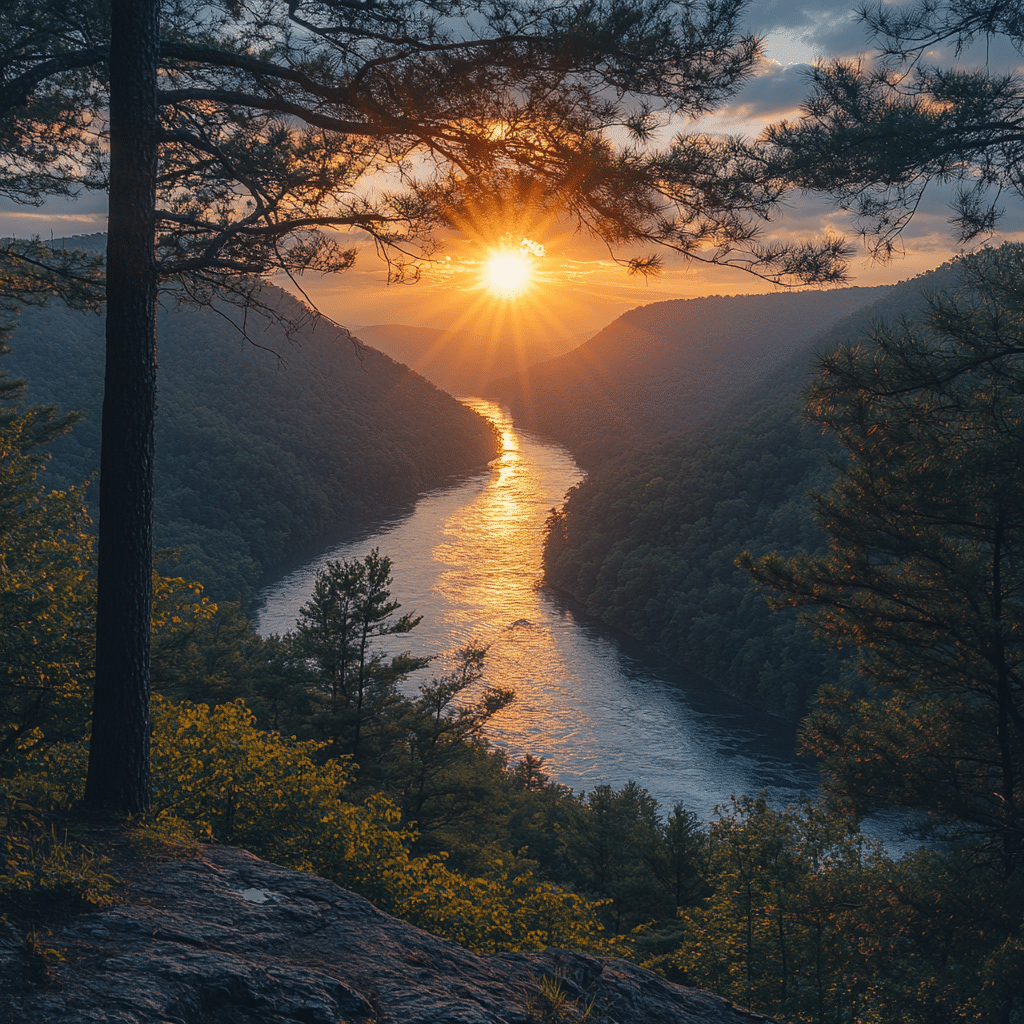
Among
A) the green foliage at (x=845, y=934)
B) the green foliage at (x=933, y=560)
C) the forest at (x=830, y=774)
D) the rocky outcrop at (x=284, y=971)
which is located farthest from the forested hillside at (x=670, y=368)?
the rocky outcrop at (x=284, y=971)

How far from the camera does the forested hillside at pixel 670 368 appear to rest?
132500 millimetres

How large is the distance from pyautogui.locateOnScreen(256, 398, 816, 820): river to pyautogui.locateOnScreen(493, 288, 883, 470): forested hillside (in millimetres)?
48980

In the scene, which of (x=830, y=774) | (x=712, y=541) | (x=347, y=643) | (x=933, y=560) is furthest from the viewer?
(x=712, y=541)

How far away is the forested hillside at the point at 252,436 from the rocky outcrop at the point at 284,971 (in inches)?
2113

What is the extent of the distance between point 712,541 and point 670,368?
102978 mm

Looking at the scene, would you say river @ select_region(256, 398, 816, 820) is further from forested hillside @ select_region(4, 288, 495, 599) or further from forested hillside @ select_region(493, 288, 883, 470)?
forested hillside @ select_region(493, 288, 883, 470)

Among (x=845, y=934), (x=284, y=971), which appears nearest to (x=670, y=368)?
(x=845, y=934)

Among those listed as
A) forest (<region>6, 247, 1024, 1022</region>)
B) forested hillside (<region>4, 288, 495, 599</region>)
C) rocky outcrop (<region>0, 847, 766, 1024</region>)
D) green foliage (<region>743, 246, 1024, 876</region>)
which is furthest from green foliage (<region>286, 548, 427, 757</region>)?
forested hillside (<region>4, 288, 495, 599</region>)

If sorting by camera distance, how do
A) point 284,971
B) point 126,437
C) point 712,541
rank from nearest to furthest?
point 284,971 < point 126,437 < point 712,541

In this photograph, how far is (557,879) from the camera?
82.7 feet

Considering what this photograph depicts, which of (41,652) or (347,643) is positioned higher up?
(41,652)

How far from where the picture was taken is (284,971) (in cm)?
461

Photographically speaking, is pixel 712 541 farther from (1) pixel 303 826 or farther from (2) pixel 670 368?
(2) pixel 670 368

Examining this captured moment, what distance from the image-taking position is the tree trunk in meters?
6.47
